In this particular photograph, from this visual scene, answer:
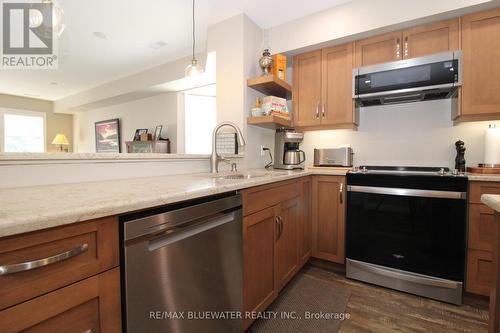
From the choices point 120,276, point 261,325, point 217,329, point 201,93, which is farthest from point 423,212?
point 201,93

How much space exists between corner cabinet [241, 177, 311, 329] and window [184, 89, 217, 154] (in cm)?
300

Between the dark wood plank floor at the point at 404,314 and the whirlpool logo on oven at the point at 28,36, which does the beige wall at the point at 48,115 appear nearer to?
the whirlpool logo on oven at the point at 28,36

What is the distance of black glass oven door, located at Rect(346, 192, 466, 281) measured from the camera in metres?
1.60

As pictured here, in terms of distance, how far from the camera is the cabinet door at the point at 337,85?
219cm

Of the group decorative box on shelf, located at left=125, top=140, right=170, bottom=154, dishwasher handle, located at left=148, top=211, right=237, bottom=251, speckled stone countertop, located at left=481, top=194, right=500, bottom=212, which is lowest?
dishwasher handle, located at left=148, top=211, right=237, bottom=251

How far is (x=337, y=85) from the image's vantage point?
2254 millimetres

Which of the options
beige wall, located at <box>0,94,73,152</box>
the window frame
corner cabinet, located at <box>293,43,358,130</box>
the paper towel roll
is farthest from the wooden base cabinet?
beige wall, located at <box>0,94,73,152</box>

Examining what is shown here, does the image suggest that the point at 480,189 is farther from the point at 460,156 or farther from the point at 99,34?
the point at 99,34

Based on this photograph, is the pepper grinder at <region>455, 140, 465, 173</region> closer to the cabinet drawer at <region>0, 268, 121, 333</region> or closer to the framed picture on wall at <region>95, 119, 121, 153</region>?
the cabinet drawer at <region>0, 268, 121, 333</region>

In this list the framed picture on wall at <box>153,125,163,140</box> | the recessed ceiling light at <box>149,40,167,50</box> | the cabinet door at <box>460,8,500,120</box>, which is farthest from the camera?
the framed picture on wall at <box>153,125,163,140</box>

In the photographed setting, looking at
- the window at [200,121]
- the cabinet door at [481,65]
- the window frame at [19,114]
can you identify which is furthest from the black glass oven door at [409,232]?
the window frame at [19,114]

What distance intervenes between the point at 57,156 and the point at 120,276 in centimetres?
80

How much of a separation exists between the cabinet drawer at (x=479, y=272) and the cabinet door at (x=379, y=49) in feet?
5.42

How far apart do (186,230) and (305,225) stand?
4.61ft
